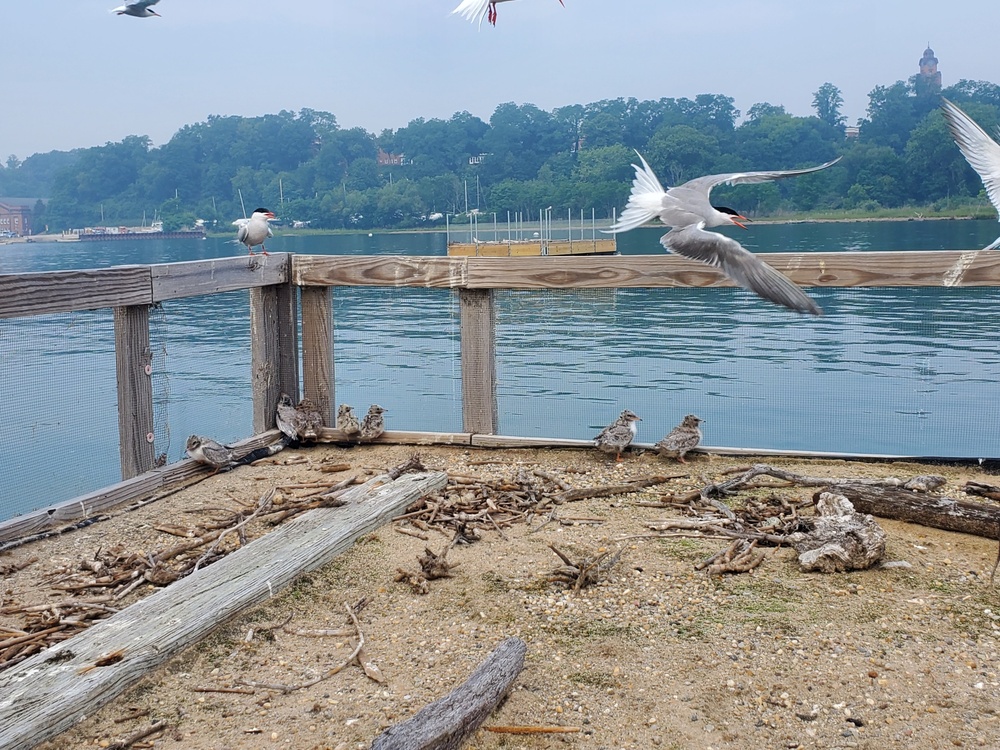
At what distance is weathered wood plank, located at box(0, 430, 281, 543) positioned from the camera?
530 centimetres

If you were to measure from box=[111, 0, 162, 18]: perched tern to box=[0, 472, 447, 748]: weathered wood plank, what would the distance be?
3.25m

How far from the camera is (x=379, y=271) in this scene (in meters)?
7.21

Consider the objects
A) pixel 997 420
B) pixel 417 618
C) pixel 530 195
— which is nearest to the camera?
pixel 417 618

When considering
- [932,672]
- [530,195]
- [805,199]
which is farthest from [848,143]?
[932,672]

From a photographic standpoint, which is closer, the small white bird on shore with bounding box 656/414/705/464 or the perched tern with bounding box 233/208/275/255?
the small white bird on shore with bounding box 656/414/705/464

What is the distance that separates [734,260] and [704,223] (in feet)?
1.07

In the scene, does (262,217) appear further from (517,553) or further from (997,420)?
(997,420)

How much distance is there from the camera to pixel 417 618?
418 centimetres

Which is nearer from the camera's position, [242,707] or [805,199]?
[242,707]

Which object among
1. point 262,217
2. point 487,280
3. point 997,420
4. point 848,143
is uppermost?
point 848,143

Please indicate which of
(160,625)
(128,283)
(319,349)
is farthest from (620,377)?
(160,625)

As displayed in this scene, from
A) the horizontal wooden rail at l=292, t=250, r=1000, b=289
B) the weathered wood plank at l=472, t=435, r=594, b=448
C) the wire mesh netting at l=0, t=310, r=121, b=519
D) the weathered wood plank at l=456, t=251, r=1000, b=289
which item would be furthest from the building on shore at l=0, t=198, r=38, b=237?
the weathered wood plank at l=456, t=251, r=1000, b=289

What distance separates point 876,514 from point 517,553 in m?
1.95

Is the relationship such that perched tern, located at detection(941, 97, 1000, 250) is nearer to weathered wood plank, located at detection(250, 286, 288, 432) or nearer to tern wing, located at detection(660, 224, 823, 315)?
tern wing, located at detection(660, 224, 823, 315)
